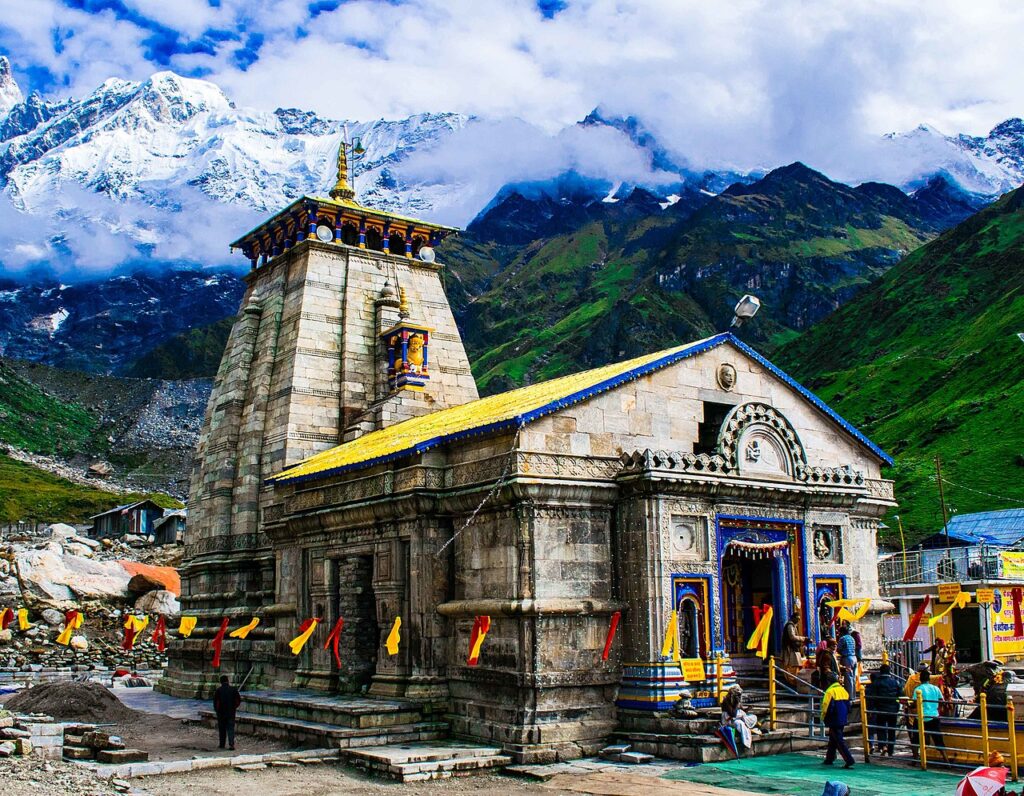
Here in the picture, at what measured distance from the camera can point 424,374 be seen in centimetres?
3081

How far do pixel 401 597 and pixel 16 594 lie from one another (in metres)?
27.3

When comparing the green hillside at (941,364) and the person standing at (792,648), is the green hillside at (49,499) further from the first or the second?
the person standing at (792,648)

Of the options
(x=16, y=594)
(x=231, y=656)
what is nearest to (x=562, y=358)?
(x=16, y=594)

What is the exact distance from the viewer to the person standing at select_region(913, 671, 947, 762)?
1736 cm

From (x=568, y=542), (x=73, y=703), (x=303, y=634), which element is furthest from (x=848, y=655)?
(x=73, y=703)

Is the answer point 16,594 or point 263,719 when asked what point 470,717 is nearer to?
point 263,719

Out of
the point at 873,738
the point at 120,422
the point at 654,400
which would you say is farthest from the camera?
the point at 120,422

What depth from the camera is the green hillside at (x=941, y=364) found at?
233 ft

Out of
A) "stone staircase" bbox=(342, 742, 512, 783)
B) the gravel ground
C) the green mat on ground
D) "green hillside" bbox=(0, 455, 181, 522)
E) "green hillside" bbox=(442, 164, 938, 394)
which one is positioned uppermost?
"green hillside" bbox=(442, 164, 938, 394)

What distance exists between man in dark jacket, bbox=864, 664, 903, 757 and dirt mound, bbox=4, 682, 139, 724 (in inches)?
660

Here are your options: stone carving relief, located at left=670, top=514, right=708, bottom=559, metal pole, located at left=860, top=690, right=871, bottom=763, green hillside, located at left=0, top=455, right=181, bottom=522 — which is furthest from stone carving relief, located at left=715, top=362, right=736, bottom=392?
green hillside, located at left=0, top=455, right=181, bottom=522

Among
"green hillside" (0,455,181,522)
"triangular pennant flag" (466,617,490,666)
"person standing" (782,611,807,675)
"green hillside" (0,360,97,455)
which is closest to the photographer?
"triangular pennant flag" (466,617,490,666)

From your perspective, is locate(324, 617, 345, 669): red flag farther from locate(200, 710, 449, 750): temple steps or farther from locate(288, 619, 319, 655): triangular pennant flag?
locate(200, 710, 449, 750): temple steps

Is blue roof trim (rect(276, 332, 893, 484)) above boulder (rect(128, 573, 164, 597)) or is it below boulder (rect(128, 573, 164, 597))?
above
